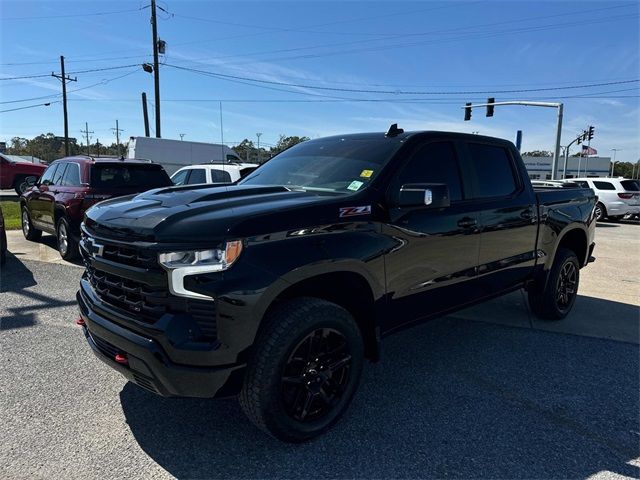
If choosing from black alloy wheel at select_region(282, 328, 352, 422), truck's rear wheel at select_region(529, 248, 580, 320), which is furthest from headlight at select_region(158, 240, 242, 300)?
truck's rear wheel at select_region(529, 248, 580, 320)

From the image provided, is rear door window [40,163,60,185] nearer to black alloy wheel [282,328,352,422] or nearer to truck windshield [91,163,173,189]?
truck windshield [91,163,173,189]

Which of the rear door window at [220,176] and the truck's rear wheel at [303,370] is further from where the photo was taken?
the rear door window at [220,176]

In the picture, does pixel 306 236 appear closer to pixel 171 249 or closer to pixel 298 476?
pixel 171 249

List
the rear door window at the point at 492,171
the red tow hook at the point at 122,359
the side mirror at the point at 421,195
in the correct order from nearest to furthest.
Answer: the red tow hook at the point at 122,359 → the side mirror at the point at 421,195 → the rear door window at the point at 492,171

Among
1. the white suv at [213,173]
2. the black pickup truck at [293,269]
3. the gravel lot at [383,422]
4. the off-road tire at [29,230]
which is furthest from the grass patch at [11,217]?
the black pickup truck at [293,269]

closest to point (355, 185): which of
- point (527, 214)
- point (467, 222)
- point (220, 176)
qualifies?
point (467, 222)

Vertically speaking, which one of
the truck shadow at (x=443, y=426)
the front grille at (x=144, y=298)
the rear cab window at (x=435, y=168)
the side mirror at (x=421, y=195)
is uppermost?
the rear cab window at (x=435, y=168)

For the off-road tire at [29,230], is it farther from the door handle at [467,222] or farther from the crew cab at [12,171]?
Answer: the crew cab at [12,171]

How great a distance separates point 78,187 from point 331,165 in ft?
18.5

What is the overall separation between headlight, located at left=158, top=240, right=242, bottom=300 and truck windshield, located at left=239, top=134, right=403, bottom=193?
111cm

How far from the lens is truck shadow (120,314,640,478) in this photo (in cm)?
264

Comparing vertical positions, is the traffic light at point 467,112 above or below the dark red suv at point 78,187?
above

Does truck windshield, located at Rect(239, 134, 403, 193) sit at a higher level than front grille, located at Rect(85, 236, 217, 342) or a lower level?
higher

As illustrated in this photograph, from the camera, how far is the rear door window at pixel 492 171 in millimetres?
4121
